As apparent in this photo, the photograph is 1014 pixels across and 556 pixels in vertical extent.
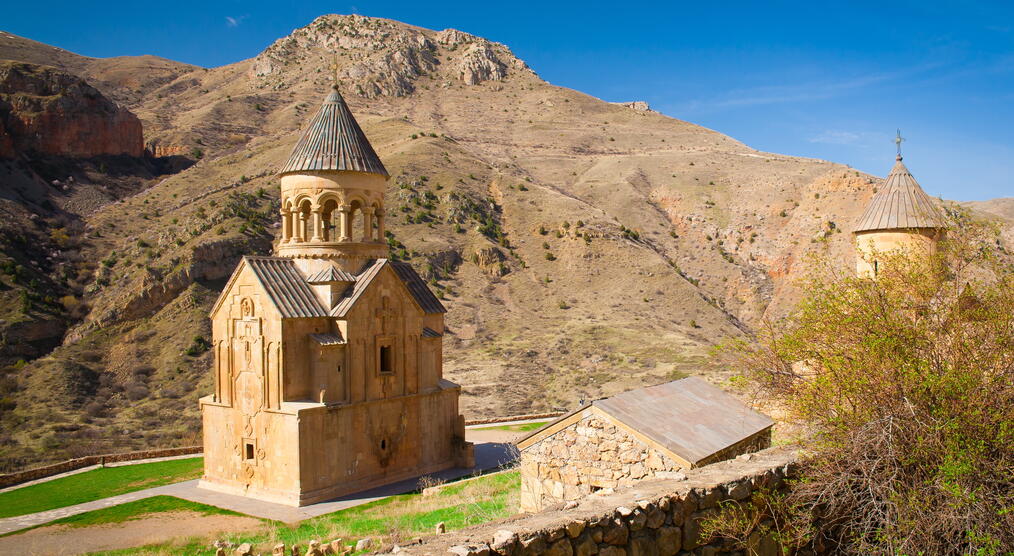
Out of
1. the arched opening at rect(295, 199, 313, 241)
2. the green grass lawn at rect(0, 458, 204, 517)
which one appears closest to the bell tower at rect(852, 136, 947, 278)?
the arched opening at rect(295, 199, 313, 241)

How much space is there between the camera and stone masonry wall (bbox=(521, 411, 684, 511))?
10539 millimetres

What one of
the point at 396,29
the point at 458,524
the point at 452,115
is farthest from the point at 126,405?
the point at 396,29

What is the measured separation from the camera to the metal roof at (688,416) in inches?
416

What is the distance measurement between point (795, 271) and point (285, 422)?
4666cm

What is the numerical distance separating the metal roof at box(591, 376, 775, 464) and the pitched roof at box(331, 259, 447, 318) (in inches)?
330

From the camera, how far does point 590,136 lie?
293ft

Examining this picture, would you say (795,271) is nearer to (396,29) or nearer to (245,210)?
(245,210)

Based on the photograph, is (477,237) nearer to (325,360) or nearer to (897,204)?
(325,360)

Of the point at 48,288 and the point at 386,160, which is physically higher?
the point at 386,160

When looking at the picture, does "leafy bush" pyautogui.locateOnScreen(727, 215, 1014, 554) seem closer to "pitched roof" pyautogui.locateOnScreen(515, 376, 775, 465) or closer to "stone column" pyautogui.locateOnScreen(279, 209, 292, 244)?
"pitched roof" pyautogui.locateOnScreen(515, 376, 775, 465)

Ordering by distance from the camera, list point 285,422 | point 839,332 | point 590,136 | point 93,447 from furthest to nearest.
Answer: point 590,136
point 93,447
point 285,422
point 839,332

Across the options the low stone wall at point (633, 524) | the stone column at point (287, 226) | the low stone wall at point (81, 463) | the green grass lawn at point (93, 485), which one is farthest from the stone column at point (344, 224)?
the low stone wall at point (633, 524)

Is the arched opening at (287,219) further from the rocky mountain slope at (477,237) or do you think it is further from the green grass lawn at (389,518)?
the rocky mountain slope at (477,237)

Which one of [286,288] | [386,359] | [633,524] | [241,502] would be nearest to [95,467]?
[241,502]
